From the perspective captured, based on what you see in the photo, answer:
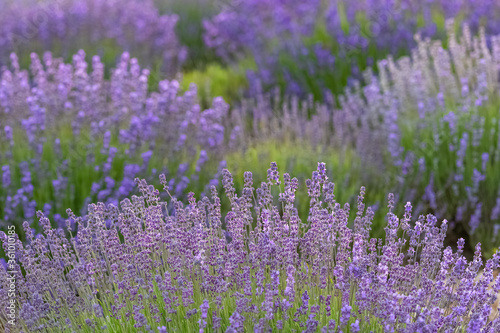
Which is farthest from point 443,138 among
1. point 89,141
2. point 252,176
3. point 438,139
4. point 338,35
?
point 338,35

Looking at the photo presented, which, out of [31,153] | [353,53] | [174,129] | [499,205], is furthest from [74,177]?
[353,53]

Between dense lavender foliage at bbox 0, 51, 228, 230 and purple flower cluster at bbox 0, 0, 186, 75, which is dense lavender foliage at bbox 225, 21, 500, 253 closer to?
dense lavender foliage at bbox 0, 51, 228, 230

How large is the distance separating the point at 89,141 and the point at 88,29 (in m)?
3.98

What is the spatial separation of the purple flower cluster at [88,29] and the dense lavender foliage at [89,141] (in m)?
2.62

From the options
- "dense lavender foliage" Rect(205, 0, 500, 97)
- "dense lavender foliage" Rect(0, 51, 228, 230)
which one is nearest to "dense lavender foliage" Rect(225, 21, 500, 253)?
"dense lavender foliage" Rect(0, 51, 228, 230)

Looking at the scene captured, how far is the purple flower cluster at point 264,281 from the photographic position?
211 centimetres

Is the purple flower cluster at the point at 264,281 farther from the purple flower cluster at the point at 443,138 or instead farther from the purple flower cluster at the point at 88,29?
the purple flower cluster at the point at 88,29

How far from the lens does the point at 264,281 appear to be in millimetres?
2289

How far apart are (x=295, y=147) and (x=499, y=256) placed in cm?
246

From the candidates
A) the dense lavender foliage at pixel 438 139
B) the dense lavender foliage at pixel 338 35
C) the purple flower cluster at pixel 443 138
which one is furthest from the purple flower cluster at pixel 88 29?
the purple flower cluster at pixel 443 138

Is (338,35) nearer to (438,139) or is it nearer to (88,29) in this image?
(438,139)

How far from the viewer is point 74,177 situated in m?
3.63

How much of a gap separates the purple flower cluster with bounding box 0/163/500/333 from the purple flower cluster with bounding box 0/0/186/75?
16.0 ft

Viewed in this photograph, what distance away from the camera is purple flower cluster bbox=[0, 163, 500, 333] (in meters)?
2.11
